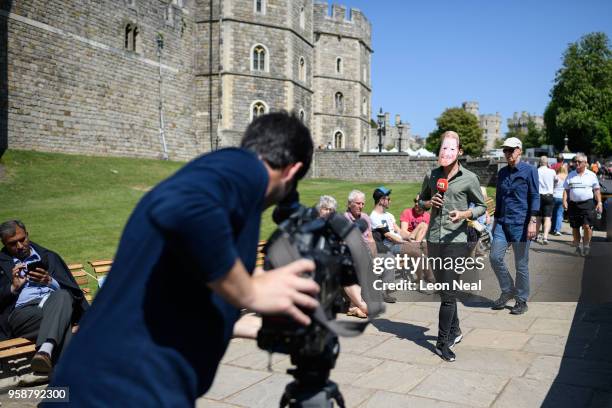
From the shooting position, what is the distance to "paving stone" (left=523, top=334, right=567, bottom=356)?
16.6ft

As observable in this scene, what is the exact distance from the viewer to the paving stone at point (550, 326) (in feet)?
18.6

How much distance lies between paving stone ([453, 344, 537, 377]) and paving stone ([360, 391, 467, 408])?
83 centimetres

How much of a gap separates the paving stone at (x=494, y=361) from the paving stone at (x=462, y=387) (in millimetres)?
132

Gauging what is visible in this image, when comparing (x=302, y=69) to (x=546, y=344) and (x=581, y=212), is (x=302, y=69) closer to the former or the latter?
(x=581, y=212)

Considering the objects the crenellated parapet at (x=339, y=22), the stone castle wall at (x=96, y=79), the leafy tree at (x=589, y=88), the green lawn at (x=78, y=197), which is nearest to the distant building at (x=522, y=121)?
the leafy tree at (x=589, y=88)

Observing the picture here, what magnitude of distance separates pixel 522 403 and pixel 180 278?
131 inches

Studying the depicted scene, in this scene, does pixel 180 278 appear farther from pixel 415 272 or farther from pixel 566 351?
pixel 415 272

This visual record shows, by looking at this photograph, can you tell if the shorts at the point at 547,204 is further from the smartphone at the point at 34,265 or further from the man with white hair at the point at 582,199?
the smartphone at the point at 34,265

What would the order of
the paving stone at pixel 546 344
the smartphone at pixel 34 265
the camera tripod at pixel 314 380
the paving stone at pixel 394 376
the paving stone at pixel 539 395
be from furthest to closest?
the paving stone at pixel 546 344
the smartphone at pixel 34 265
the paving stone at pixel 394 376
the paving stone at pixel 539 395
the camera tripod at pixel 314 380

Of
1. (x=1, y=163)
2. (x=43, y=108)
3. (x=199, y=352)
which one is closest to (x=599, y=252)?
(x=199, y=352)

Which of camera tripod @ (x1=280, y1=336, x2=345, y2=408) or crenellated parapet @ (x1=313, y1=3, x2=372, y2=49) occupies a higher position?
crenellated parapet @ (x1=313, y1=3, x2=372, y2=49)

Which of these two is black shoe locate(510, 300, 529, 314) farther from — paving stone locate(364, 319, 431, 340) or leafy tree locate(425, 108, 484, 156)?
leafy tree locate(425, 108, 484, 156)

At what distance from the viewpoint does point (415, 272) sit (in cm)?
Answer: 677

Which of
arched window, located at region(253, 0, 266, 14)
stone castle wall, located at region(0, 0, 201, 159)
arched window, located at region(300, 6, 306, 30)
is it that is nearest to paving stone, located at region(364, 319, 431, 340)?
stone castle wall, located at region(0, 0, 201, 159)
